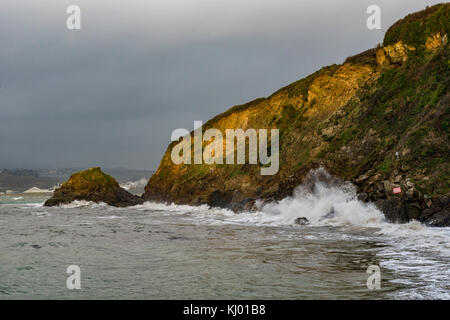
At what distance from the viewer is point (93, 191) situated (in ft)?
185

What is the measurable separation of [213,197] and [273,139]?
8.75 metres

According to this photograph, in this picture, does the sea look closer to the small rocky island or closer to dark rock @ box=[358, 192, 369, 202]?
dark rock @ box=[358, 192, 369, 202]

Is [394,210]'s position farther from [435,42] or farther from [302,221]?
[435,42]

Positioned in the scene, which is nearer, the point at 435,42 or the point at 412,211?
the point at 412,211

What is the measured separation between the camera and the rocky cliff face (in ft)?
62.6

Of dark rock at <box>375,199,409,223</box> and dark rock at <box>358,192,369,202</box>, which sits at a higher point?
dark rock at <box>358,192,369,202</box>

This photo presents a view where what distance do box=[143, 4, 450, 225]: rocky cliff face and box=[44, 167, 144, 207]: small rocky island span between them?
48.3 feet

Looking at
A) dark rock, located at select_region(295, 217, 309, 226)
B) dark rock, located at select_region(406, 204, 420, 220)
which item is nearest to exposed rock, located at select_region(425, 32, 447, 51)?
dark rock, located at select_region(406, 204, 420, 220)

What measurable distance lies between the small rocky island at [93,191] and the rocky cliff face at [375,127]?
14728 millimetres

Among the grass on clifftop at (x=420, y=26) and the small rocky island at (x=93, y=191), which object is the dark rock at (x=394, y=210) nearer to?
the grass on clifftop at (x=420, y=26)

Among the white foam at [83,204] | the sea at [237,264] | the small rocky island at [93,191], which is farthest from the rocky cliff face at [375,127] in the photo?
the white foam at [83,204]

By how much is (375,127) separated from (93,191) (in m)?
41.4

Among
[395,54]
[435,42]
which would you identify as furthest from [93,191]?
[435,42]

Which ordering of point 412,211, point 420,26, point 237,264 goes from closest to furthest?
point 237,264 < point 412,211 < point 420,26
